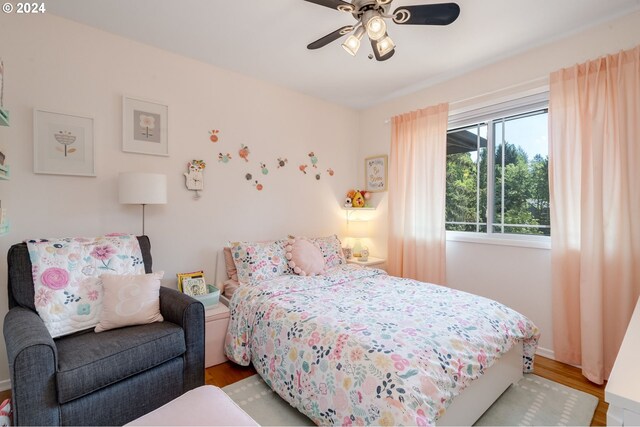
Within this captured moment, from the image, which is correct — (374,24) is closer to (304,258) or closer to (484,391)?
(304,258)

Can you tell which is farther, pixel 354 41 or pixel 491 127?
pixel 491 127

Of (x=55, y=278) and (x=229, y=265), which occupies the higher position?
(x=55, y=278)

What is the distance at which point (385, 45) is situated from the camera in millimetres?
1784

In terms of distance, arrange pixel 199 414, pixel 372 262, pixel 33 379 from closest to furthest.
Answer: pixel 199 414, pixel 33 379, pixel 372 262

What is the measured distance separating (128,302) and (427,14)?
2.32 metres

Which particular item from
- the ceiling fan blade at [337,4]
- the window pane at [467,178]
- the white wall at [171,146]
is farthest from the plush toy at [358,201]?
the ceiling fan blade at [337,4]

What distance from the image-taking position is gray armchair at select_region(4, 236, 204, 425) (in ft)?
4.15

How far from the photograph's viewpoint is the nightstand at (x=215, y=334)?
2.27 meters

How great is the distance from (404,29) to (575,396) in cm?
273

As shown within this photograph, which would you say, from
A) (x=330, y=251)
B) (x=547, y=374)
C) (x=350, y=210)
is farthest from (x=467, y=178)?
(x=547, y=374)

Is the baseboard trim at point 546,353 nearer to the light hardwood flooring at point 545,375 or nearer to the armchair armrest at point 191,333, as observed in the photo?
the light hardwood flooring at point 545,375

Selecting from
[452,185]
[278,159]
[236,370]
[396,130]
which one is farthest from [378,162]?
[236,370]

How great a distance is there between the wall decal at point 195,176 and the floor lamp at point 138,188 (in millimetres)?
495

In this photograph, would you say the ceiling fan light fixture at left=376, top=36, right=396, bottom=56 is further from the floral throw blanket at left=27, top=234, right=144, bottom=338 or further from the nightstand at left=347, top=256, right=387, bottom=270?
the nightstand at left=347, top=256, right=387, bottom=270
